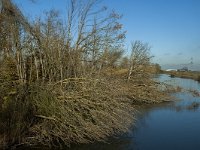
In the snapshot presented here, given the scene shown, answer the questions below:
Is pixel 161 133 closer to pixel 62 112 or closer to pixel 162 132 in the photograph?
pixel 162 132

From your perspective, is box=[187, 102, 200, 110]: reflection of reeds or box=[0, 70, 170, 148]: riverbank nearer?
box=[0, 70, 170, 148]: riverbank

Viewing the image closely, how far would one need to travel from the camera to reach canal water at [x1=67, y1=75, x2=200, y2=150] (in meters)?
9.24

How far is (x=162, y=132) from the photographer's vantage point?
1091cm

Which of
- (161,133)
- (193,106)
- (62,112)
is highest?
(62,112)

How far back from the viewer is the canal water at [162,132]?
9.24 m

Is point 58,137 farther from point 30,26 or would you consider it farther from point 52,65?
point 30,26

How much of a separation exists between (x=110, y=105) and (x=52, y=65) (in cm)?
279

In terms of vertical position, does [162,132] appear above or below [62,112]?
below

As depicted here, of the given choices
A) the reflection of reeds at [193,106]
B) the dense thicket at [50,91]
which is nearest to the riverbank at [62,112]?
the dense thicket at [50,91]

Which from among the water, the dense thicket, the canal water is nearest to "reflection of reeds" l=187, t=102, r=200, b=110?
the canal water

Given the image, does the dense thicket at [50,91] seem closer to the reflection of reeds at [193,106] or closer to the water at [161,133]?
the water at [161,133]

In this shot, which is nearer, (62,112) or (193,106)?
(62,112)

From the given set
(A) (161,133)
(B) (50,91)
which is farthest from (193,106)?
(B) (50,91)

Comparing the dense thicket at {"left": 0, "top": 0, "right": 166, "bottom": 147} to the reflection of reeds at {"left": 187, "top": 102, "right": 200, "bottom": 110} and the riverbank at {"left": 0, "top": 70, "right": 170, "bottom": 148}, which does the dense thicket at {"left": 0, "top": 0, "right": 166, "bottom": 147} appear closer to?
the riverbank at {"left": 0, "top": 70, "right": 170, "bottom": 148}
